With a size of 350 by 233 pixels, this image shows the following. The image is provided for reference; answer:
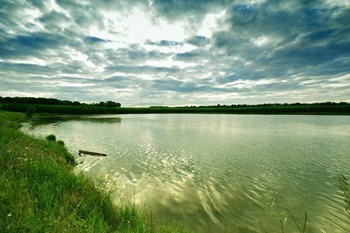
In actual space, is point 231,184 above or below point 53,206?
below

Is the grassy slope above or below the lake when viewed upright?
above

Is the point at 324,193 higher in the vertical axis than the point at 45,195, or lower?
lower

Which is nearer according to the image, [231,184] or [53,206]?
[53,206]

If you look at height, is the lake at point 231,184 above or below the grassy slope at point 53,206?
below

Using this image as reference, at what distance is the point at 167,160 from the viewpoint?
56.7 ft

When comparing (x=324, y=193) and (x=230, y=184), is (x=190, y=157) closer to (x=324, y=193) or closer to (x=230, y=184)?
(x=230, y=184)

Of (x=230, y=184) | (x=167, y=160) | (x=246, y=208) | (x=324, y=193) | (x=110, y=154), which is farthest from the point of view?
(x=110, y=154)

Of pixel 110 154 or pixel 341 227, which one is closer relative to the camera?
pixel 341 227

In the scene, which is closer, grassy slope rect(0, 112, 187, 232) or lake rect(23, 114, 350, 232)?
grassy slope rect(0, 112, 187, 232)

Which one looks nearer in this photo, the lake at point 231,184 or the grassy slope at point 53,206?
the grassy slope at point 53,206

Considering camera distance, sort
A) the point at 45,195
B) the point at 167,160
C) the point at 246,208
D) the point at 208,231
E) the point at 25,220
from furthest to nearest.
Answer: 1. the point at 167,160
2. the point at 246,208
3. the point at 208,231
4. the point at 45,195
5. the point at 25,220

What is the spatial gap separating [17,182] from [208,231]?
6.11 meters

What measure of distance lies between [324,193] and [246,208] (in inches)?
186

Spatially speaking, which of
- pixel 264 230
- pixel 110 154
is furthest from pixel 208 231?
pixel 110 154
